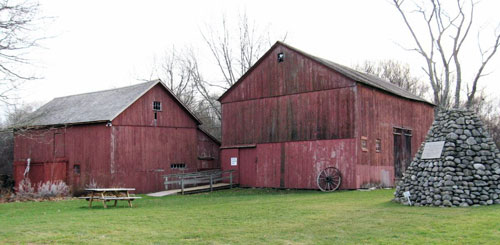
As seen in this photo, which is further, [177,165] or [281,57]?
[177,165]

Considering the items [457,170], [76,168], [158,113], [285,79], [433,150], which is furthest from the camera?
[158,113]

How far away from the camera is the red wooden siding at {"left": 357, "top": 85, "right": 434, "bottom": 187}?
23.6 meters

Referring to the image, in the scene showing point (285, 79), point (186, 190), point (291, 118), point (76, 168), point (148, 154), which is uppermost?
point (285, 79)

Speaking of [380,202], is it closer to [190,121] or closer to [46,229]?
[46,229]

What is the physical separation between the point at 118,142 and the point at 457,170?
57.8 ft

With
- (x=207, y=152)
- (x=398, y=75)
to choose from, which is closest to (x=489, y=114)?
(x=398, y=75)

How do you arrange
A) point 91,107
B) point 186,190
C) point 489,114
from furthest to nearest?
point 489,114 → point 91,107 → point 186,190

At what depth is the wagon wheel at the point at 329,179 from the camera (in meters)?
23.2

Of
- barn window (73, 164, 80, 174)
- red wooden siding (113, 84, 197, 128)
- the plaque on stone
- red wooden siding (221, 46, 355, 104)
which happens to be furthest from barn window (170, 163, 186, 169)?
the plaque on stone

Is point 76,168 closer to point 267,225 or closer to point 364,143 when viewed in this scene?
point 364,143

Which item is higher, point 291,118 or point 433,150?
point 291,118

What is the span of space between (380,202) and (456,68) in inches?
740

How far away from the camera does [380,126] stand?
2497 cm

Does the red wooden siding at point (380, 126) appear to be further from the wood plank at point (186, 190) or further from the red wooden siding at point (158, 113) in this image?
the red wooden siding at point (158, 113)
